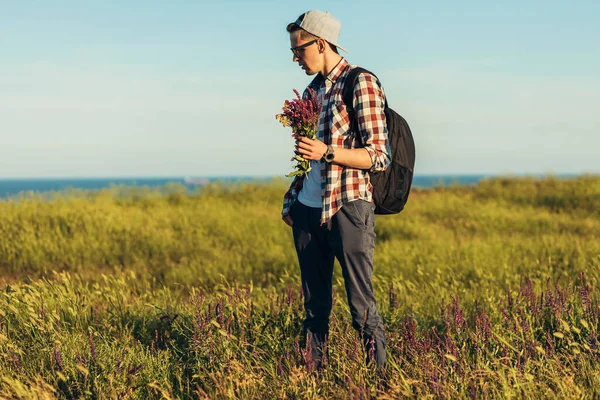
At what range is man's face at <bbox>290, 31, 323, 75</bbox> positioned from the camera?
3.62 m

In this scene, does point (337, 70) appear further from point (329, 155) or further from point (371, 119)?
point (329, 155)

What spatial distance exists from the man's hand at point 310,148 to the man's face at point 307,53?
0.60 meters

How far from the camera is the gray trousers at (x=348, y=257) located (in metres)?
3.51

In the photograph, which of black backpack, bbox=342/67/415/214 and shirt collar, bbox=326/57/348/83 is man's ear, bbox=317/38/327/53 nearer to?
shirt collar, bbox=326/57/348/83

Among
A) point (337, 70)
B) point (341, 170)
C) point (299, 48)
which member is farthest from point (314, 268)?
point (299, 48)

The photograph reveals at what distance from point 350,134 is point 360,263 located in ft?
2.57

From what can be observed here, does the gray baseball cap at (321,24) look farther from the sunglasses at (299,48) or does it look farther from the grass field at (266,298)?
the grass field at (266,298)

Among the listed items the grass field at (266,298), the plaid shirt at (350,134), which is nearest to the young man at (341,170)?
the plaid shirt at (350,134)

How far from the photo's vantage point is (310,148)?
130 inches

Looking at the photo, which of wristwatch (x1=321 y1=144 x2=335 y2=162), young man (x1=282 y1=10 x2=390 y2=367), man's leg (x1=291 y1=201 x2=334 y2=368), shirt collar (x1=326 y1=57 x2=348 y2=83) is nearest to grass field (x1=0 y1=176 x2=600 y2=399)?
man's leg (x1=291 y1=201 x2=334 y2=368)

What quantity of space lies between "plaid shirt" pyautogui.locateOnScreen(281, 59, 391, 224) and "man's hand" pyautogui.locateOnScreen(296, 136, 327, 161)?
17 cm

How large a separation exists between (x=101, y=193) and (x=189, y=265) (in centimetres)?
646

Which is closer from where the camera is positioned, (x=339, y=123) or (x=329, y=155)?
(x=329, y=155)

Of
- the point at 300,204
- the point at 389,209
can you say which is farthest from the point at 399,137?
the point at 300,204
